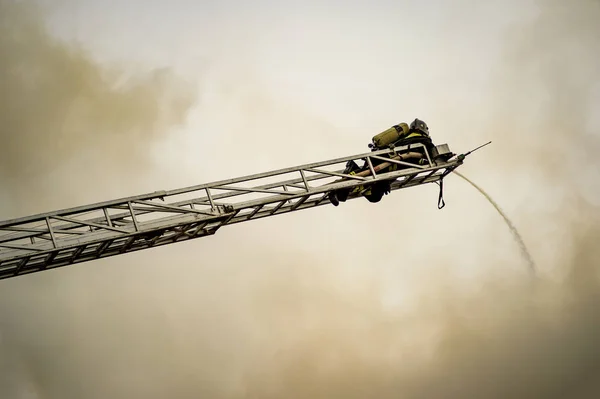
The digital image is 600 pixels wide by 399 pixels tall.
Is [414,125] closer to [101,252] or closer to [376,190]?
[376,190]

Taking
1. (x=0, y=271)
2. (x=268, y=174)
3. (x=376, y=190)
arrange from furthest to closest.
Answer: (x=376, y=190) → (x=268, y=174) → (x=0, y=271)

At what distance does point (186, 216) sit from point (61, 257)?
10.1 feet

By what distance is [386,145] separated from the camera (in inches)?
792

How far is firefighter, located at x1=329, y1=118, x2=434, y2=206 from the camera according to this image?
19856 mm

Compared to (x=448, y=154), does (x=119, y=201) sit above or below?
above

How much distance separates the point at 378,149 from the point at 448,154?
1.95 meters

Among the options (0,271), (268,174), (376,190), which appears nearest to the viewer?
(0,271)

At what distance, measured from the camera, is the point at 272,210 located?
64.6 feet

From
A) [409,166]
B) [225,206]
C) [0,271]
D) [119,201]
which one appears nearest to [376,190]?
[409,166]

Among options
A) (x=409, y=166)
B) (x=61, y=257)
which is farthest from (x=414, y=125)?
(x=61, y=257)

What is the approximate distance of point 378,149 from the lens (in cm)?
2017

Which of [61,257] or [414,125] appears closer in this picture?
[61,257]

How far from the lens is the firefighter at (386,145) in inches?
782

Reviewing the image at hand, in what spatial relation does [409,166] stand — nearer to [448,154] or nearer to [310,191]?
[448,154]
